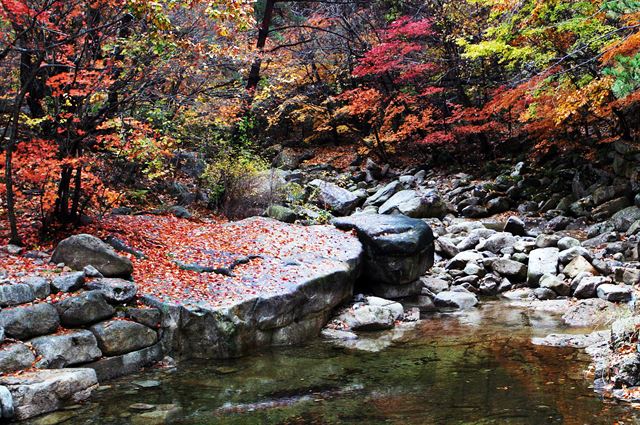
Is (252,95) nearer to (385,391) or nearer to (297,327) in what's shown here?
(297,327)

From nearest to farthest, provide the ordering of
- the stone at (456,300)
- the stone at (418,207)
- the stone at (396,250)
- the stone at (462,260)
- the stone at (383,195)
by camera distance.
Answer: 1. the stone at (456,300)
2. the stone at (396,250)
3. the stone at (462,260)
4. the stone at (418,207)
5. the stone at (383,195)

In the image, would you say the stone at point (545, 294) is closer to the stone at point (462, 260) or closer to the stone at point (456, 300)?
the stone at point (456, 300)

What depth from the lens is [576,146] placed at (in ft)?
56.6

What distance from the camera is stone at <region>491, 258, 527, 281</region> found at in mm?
11336

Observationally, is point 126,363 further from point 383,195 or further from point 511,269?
point 383,195

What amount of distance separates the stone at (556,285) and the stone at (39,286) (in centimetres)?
880

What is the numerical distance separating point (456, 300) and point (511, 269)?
6.36 feet

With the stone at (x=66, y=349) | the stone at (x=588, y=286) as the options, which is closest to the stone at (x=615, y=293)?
the stone at (x=588, y=286)

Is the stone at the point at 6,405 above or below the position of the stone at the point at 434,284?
above

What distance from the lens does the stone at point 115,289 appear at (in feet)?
23.1

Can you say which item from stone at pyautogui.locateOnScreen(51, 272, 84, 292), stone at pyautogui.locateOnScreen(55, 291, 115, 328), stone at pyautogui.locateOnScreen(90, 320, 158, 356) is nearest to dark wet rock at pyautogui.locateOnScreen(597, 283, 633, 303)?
stone at pyautogui.locateOnScreen(90, 320, 158, 356)

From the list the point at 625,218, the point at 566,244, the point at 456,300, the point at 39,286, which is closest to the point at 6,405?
the point at 39,286

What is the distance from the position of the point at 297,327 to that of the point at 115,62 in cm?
541

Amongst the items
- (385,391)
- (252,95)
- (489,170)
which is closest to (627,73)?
(385,391)
